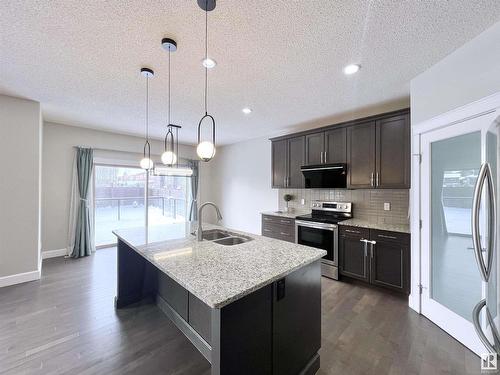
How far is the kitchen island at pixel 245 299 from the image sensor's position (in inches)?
44.1

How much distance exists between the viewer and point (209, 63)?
6.98ft

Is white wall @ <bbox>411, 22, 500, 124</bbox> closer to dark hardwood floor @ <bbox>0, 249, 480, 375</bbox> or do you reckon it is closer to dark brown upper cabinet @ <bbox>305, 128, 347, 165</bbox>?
dark brown upper cabinet @ <bbox>305, 128, 347, 165</bbox>

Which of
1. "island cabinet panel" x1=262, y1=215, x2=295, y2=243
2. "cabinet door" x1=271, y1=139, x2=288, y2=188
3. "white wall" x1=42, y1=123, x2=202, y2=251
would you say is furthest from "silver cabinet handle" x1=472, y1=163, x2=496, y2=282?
"white wall" x1=42, y1=123, x2=202, y2=251

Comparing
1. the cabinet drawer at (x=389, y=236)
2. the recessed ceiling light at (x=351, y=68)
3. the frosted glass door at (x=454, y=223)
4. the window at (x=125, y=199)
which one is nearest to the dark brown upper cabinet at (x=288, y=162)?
the cabinet drawer at (x=389, y=236)

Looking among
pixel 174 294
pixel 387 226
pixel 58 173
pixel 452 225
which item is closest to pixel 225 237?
pixel 174 294

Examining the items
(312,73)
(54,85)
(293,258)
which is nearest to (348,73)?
(312,73)

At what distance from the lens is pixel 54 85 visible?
2645 millimetres

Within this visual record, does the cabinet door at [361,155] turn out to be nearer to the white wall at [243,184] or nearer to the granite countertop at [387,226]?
the granite countertop at [387,226]

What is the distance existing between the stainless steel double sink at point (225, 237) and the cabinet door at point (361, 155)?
7.01 feet

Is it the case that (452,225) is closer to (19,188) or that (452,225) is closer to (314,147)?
(314,147)

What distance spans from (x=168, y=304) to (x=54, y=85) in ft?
9.70

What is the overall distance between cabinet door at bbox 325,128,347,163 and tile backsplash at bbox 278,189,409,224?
0.64 metres

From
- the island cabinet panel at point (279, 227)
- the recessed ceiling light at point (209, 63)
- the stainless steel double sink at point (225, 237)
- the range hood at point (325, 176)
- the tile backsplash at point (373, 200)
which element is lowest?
the island cabinet panel at point (279, 227)

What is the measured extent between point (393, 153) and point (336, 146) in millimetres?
850
